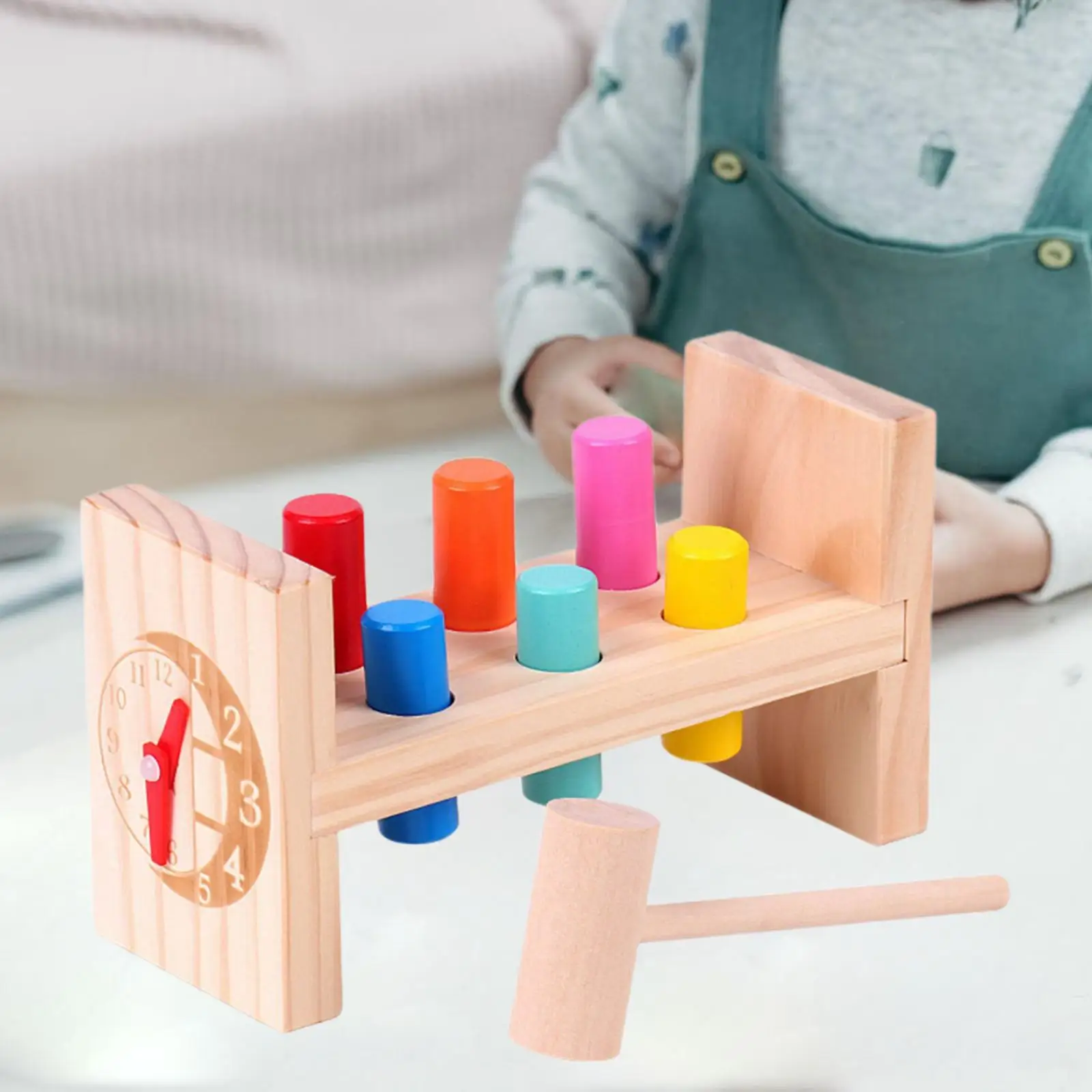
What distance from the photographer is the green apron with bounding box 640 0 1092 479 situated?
825mm

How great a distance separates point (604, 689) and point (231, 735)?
10cm

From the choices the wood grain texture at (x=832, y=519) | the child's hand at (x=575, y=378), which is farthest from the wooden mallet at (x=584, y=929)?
the child's hand at (x=575, y=378)

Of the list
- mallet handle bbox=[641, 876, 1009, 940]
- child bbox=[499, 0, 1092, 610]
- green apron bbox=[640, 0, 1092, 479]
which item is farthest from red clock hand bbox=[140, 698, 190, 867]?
green apron bbox=[640, 0, 1092, 479]

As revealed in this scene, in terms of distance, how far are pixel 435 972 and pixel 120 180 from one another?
46 centimetres

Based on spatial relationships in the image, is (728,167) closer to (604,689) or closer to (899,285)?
(899,285)

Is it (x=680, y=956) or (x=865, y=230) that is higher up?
(x=865, y=230)

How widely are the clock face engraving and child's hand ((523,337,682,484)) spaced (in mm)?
348

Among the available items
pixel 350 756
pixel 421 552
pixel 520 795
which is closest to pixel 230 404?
pixel 421 552

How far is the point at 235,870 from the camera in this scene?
516 mm

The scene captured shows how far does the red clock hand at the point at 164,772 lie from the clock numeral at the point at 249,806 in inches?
1.0

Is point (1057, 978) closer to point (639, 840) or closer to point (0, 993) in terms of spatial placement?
point (639, 840)

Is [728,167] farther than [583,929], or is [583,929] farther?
[728,167]

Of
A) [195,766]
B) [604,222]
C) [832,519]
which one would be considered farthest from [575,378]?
[195,766]

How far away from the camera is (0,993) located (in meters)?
0.55
